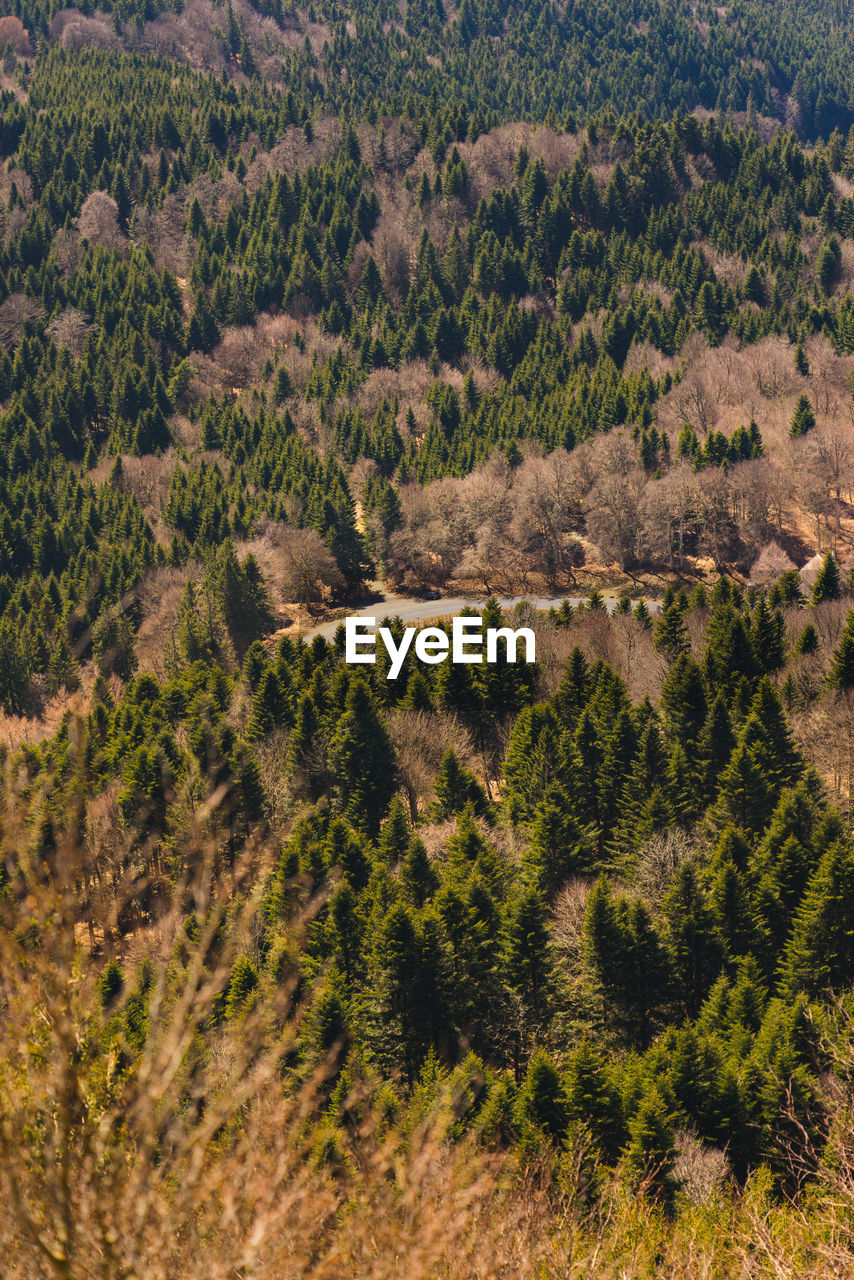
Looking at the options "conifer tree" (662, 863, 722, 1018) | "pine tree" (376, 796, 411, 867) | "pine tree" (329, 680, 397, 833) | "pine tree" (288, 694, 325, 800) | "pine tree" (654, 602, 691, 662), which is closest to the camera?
"conifer tree" (662, 863, 722, 1018)

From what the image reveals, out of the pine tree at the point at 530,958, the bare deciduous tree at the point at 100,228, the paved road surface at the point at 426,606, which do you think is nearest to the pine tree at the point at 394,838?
the pine tree at the point at 530,958

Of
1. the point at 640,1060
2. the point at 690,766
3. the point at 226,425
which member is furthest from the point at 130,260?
the point at 640,1060

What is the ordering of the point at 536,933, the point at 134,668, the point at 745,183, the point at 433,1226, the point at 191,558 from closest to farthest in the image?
the point at 433,1226, the point at 536,933, the point at 134,668, the point at 191,558, the point at 745,183

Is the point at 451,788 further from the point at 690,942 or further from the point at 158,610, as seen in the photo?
the point at 158,610

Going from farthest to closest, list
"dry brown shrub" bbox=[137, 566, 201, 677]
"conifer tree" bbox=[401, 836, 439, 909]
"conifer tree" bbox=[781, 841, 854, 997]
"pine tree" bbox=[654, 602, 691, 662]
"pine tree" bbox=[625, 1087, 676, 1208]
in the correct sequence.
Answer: "dry brown shrub" bbox=[137, 566, 201, 677] < "pine tree" bbox=[654, 602, 691, 662] < "conifer tree" bbox=[401, 836, 439, 909] < "conifer tree" bbox=[781, 841, 854, 997] < "pine tree" bbox=[625, 1087, 676, 1208]

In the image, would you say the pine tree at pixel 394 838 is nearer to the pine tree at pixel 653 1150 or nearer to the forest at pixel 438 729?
the forest at pixel 438 729

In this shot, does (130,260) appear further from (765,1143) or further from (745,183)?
(765,1143)

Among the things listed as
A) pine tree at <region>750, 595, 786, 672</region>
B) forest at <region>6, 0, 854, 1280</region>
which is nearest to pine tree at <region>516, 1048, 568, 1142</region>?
forest at <region>6, 0, 854, 1280</region>

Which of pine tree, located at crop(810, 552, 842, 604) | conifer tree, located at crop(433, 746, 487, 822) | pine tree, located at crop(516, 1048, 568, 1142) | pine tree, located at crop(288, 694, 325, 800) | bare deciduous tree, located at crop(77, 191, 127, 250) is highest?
bare deciduous tree, located at crop(77, 191, 127, 250)

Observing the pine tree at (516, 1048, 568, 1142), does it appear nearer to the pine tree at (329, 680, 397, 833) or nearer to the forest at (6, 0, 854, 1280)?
the forest at (6, 0, 854, 1280)
